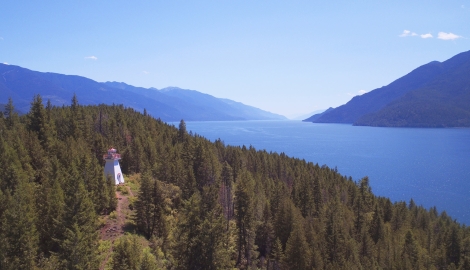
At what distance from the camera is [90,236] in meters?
27.5

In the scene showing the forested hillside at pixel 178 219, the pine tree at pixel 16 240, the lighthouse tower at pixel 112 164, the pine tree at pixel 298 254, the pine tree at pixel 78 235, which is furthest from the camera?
the lighthouse tower at pixel 112 164

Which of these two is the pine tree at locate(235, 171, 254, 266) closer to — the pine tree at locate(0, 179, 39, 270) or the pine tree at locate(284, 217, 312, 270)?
the pine tree at locate(284, 217, 312, 270)

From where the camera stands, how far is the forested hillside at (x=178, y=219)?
26.0m

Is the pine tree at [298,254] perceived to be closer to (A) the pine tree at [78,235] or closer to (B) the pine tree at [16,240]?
(A) the pine tree at [78,235]

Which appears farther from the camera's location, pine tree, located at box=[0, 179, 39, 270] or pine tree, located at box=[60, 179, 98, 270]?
pine tree, located at box=[60, 179, 98, 270]

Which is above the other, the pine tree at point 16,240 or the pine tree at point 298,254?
the pine tree at point 16,240

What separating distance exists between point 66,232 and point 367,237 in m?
40.5

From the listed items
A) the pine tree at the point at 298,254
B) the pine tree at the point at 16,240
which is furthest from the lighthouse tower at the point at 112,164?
the pine tree at the point at 298,254

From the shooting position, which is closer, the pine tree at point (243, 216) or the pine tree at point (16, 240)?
the pine tree at point (16, 240)

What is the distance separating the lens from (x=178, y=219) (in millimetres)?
41312

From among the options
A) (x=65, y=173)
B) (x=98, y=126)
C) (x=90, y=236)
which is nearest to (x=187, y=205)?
(x=90, y=236)

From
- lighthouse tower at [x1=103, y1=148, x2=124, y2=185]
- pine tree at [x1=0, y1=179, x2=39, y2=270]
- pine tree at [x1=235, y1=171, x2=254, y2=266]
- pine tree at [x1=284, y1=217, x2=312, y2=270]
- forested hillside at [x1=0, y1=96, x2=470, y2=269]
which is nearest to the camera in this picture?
pine tree at [x1=0, y1=179, x2=39, y2=270]

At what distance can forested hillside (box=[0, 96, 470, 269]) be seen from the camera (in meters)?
26.0

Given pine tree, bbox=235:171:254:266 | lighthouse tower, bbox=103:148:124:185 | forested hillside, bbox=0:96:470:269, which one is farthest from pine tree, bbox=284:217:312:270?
lighthouse tower, bbox=103:148:124:185
